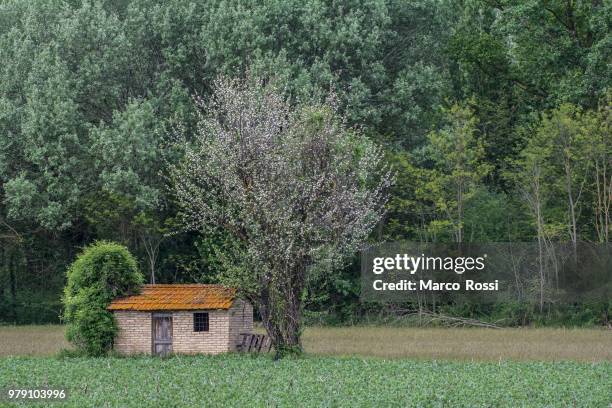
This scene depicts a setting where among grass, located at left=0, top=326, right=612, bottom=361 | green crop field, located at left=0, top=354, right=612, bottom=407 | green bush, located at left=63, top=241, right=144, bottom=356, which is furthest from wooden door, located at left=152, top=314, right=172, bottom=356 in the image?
grass, located at left=0, top=326, right=612, bottom=361

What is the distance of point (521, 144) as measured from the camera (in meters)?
62.8

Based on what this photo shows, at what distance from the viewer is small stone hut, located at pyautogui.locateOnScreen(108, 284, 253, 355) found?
42.2 metres

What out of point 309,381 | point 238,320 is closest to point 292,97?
point 238,320

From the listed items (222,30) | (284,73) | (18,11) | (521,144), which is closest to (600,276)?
(521,144)

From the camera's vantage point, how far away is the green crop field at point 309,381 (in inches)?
1204

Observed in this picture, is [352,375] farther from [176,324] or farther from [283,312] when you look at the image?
[176,324]

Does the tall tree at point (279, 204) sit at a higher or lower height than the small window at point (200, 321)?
higher

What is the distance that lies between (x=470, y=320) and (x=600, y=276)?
6.39 metres

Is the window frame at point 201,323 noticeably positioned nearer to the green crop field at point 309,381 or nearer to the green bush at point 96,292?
the green crop field at point 309,381

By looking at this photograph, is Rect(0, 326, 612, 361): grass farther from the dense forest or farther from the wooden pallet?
the dense forest

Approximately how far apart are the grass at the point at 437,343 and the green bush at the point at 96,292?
2.58 metres

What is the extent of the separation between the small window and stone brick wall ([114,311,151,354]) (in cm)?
164

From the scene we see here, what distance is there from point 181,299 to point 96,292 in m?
3.03

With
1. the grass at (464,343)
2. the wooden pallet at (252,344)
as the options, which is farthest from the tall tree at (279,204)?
the grass at (464,343)
